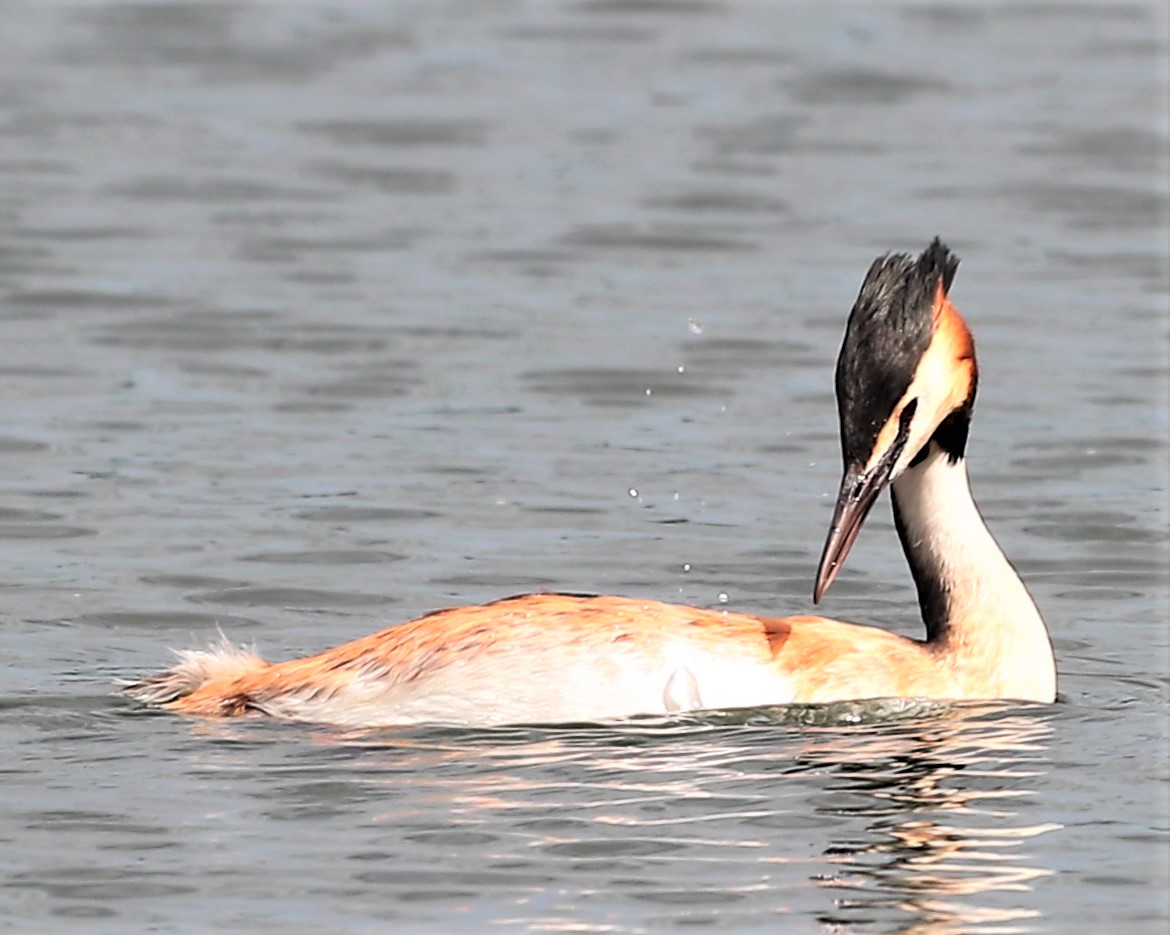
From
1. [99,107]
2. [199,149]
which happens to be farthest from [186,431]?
[99,107]

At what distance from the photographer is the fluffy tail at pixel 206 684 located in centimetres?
999

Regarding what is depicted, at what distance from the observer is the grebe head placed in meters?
9.55

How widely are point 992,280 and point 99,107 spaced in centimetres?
853

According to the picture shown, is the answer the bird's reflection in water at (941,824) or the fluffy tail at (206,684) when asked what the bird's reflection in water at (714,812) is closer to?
the bird's reflection in water at (941,824)

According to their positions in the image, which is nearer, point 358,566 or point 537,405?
point 358,566

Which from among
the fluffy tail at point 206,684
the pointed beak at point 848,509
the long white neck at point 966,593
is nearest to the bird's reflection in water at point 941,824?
the long white neck at point 966,593

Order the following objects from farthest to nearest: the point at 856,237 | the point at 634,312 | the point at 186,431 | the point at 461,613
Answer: the point at 856,237, the point at 634,312, the point at 186,431, the point at 461,613

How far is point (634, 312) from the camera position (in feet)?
60.0

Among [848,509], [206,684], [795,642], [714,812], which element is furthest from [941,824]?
[206,684]

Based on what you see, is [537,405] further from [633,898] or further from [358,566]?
[633,898]

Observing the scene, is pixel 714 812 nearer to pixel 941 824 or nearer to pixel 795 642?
pixel 941 824

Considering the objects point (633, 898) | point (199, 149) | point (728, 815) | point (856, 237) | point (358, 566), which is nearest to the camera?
point (633, 898)

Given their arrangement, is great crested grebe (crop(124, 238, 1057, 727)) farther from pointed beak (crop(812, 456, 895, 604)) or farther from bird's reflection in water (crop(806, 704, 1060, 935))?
bird's reflection in water (crop(806, 704, 1060, 935))

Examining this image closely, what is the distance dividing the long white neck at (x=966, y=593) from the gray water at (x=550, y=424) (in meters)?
0.16
